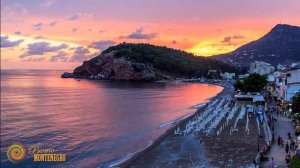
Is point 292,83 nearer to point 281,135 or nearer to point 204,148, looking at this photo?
point 281,135

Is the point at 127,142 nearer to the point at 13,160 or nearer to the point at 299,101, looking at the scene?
the point at 13,160

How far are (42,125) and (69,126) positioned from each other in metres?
3.72

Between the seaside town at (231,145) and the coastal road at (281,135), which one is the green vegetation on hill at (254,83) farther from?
the coastal road at (281,135)

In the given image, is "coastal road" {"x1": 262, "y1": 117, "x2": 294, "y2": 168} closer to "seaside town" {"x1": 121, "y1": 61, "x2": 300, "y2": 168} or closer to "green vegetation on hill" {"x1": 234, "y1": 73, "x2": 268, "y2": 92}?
"seaside town" {"x1": 121, "y1": 61, "x2": 300, "y2": 168}

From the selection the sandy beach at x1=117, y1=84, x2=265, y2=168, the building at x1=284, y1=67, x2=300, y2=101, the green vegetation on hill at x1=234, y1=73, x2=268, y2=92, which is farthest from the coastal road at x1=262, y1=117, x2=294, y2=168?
the green vegetation on hill at x1=234, y1=73, x2=268, y2=92

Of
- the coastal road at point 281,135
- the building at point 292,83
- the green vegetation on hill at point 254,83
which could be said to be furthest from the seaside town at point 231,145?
the green vegetation on hill at point 254,83

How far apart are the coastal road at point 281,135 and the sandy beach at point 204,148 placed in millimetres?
1492

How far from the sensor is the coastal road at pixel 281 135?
2616 centimetres

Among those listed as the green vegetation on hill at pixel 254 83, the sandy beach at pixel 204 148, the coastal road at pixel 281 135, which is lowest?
the sandy beach at pixel 204 148

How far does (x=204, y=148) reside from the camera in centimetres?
3269

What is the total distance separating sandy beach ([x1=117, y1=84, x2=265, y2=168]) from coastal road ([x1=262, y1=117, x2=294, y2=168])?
149cm

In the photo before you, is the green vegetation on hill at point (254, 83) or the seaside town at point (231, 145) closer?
the seaside town at point (231, 145)

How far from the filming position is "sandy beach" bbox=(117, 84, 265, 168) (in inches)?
1121

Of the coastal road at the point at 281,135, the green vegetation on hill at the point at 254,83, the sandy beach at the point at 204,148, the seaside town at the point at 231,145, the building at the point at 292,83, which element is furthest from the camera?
the green vegetation on hill at the point at 254,83
